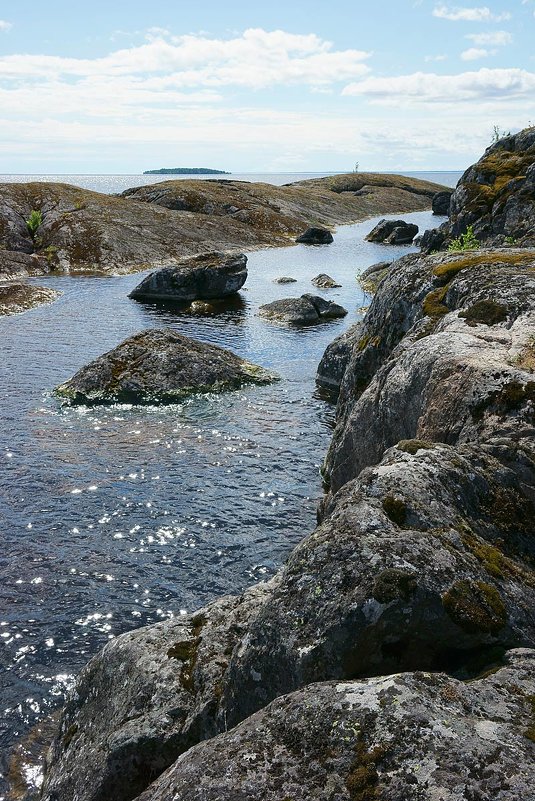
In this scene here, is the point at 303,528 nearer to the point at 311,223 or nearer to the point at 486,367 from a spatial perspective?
the point at 486,367

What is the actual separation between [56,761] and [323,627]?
7.43 m

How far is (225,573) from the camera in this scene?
66.4 ft

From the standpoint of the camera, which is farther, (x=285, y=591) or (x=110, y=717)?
(x=110, y=717)

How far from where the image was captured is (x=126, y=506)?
961 inches

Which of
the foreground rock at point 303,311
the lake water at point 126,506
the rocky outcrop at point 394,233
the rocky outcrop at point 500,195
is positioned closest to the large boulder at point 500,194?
the rocky outcrop at point 500,195

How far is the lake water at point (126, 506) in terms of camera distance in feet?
58.2

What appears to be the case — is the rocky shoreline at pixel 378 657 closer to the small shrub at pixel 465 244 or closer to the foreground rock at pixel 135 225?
the small shrub at pixel 465 244

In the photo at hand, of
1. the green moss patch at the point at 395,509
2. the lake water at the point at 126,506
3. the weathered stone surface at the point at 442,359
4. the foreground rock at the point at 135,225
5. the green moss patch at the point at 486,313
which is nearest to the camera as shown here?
the green moss patch at the point at 395,509

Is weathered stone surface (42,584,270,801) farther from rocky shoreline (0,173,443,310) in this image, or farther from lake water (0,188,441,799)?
rocky shoreline (0,173,443,310)

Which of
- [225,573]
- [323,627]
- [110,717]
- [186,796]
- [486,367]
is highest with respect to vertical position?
[486,367]

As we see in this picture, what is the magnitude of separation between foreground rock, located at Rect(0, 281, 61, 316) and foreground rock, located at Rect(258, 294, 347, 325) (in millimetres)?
22767

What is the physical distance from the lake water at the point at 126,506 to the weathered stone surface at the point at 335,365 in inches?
48.0

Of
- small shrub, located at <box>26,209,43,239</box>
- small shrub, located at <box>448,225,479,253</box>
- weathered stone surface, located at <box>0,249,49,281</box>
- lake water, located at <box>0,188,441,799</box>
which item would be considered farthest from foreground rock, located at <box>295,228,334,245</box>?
small shrub, located at <box>448,225,479,253</box>

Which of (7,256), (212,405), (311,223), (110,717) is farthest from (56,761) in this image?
(311,223)
